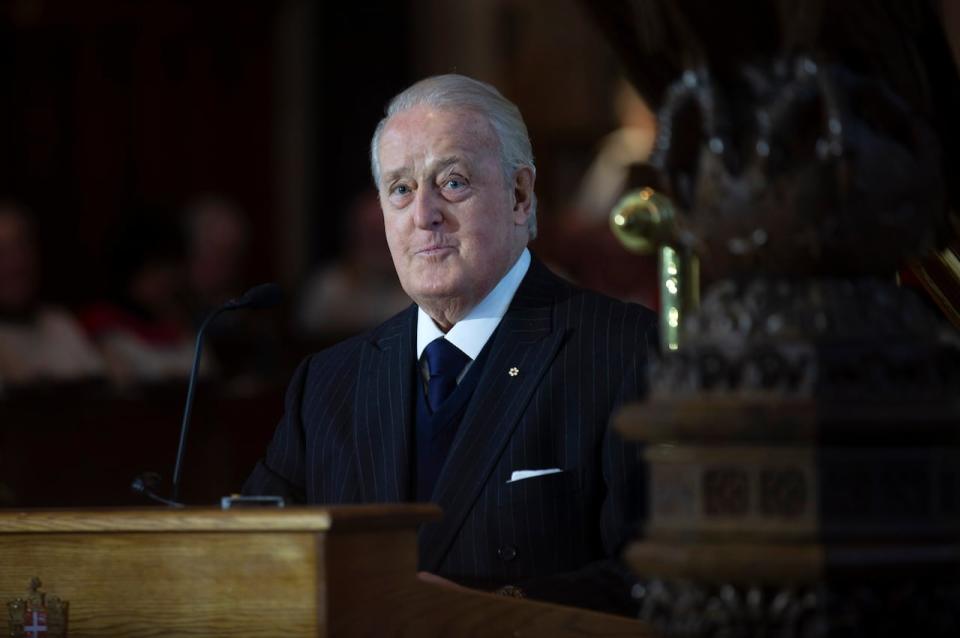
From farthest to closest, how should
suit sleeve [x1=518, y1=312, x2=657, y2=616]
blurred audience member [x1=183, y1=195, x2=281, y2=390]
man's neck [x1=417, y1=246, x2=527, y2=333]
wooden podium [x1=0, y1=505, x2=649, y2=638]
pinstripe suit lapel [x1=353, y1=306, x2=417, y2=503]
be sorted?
blurred audience member [x1=183, y1=195, x2=281, y2=390]
man's neck [x1=417, y1=246, x2=527, y2=333]
pinstripe suit lapel [x1=353, y1=306, x2=417, y2=503]
suit sleeve [x1=518, y1=312, x2=657, y2=616]
wooden podium [x1=0, y1=505, x2=649, y2=638]

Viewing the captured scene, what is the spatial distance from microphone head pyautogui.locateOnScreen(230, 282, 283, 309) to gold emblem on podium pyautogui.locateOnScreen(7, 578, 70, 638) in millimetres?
683

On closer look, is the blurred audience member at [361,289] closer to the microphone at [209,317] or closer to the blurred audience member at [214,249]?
the blurred audience member at [214,249]

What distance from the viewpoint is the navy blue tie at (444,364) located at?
393cm


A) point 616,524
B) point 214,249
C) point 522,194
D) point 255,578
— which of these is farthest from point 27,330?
point 255,578

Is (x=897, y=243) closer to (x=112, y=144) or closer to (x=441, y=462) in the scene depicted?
(x=441, y=462)

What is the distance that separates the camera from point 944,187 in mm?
2395

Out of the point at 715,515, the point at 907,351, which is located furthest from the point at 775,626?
the point at 907,351

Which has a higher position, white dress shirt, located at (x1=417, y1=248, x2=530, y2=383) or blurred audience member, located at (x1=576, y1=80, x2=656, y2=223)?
blurred audience member, located at (x1=576, y1=80, x2=656, y2=223)

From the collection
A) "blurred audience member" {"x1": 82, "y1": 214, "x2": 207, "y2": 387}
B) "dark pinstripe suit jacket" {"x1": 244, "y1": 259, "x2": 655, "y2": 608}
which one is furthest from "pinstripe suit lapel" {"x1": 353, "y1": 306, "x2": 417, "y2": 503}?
"blurred audience member" {"x1": 82, "y1": 214, "x2": 207, "y2": 387}

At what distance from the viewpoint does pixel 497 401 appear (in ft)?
12.5

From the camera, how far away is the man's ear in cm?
400

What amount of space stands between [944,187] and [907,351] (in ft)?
0.88

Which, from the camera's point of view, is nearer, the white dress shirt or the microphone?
the microphone

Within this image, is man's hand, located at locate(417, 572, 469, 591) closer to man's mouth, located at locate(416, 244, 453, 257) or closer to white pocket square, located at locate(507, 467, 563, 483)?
white pocket square, located at locate(507, 467, 563, 483)
